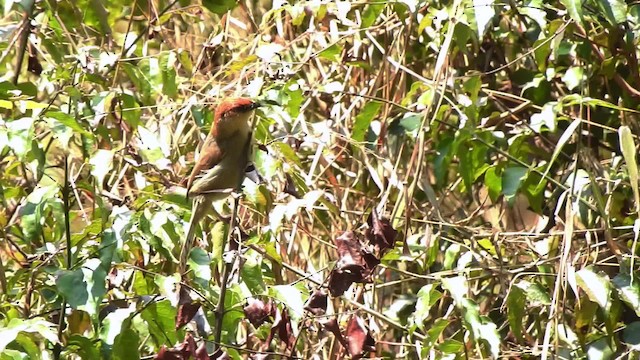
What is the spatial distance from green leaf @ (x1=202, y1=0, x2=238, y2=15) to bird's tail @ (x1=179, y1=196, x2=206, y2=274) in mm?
592

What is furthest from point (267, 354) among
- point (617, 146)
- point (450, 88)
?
point (617, 146)

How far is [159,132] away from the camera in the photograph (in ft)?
12.4

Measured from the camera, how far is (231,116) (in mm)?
3547

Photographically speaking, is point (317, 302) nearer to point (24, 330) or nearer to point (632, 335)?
point (24, 330)

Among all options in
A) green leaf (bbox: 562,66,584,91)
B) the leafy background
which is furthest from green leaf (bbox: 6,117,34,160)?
green leaf (bbox: 562,66,584,91)

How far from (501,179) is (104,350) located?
146 cm

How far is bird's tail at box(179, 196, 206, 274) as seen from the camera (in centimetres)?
295

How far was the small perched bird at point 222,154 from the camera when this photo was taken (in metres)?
3.39

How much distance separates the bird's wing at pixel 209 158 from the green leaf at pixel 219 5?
58 centimetres

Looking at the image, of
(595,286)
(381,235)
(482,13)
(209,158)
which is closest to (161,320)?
(381,235)

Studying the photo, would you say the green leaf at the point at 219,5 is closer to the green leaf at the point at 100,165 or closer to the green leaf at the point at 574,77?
the green leaf at the point at 100,165

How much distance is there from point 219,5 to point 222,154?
625 millimetres

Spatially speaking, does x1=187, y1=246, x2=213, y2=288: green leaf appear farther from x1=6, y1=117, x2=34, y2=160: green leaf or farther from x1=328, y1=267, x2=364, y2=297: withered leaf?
x1=6, y1=117, x2=34, y2=160: green leaf

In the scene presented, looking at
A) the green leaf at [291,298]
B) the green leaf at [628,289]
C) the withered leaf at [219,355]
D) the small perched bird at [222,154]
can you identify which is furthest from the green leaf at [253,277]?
the green leaf at [628,289]
